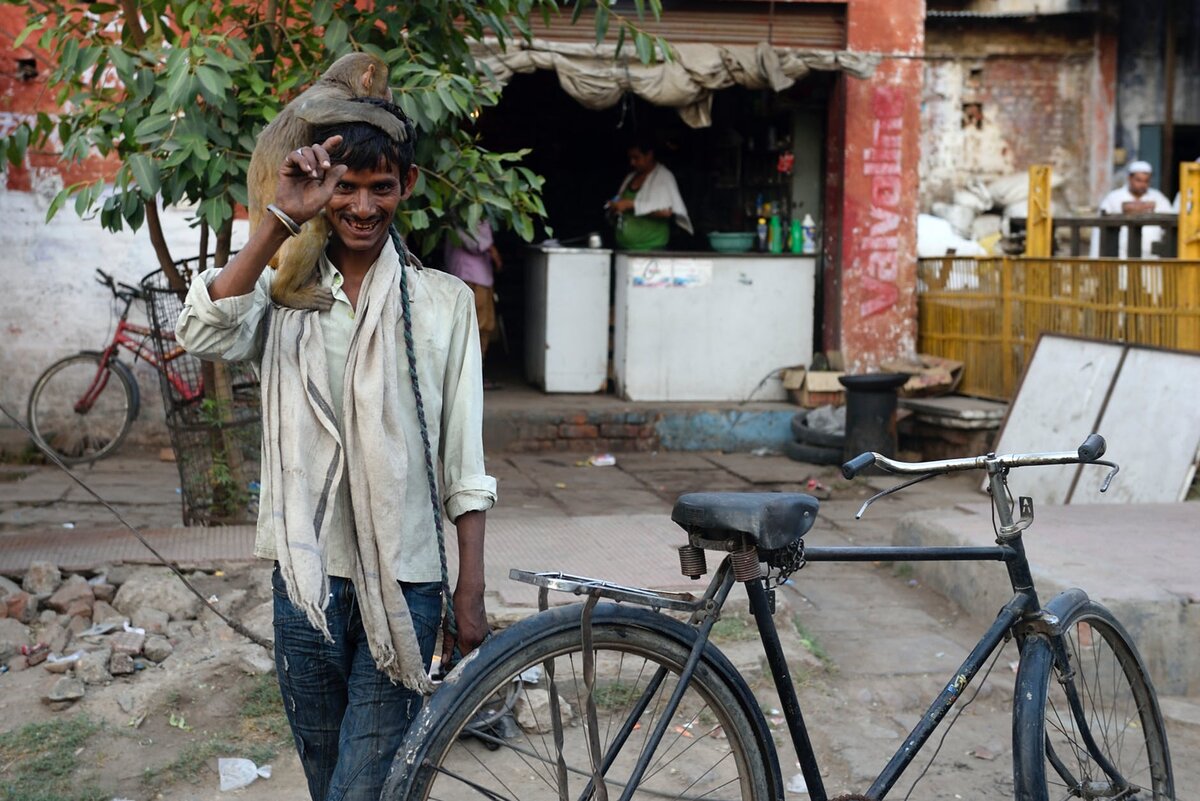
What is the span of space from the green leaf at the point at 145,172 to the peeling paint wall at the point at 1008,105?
427 inches

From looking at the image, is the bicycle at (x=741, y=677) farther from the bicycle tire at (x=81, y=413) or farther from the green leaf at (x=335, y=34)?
the bicycle tire at (x=81, y=413)

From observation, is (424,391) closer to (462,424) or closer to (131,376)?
(462,424)

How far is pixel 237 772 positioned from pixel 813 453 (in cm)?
598

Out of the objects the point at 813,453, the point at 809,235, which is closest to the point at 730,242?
the point at 809,235

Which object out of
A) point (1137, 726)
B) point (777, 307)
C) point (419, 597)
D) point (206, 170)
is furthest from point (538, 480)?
point (419, 597)

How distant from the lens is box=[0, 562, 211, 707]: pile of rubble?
4105 millimetres

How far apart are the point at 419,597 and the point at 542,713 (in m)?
1.64

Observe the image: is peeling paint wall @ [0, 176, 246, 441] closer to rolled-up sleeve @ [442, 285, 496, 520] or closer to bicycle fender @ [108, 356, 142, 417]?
bicycle fender @ [108, 356, 142, 417]

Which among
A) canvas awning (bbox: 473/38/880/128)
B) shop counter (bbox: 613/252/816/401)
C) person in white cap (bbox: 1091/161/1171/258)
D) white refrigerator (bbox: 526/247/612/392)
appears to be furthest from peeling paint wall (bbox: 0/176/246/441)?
person in white cap (bbox: 1091/161/1171/258)

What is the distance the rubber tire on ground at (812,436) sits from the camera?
8.92 metres

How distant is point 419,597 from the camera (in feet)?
7.97

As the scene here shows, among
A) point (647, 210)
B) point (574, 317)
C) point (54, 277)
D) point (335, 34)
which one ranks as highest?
point (335, 34)

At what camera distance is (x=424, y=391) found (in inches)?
94.7

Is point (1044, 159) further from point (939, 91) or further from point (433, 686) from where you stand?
point (433, 686)
